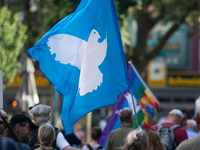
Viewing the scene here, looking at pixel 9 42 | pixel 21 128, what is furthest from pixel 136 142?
pixel 9 42

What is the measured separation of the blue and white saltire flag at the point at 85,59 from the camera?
4.61m

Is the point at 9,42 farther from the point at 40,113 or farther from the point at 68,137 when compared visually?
the point at 40,113

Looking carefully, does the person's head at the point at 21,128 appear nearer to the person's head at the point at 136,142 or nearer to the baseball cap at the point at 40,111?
the baseball cap at the point at 40,111

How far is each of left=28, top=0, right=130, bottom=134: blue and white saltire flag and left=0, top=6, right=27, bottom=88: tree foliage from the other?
1131 centimetres

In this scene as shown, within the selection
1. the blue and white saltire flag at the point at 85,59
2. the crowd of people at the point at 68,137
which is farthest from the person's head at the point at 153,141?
the blue and white saltire flag at the point at 85,59

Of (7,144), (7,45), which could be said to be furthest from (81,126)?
(7,144)

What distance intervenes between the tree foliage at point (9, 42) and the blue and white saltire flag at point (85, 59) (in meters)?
11.3

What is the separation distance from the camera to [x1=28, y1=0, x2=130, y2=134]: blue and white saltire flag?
15.1 ft

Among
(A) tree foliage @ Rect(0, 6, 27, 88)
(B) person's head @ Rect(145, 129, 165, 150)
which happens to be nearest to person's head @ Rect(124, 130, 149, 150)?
(B) person's head @ Rect(145, 129, 165, 150)

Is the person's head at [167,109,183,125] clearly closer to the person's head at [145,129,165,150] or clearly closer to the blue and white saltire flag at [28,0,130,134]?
the blue and white saltire flag at [28,0,130,134]

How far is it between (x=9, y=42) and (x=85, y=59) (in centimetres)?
1208

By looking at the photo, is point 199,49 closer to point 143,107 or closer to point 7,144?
point 143,107

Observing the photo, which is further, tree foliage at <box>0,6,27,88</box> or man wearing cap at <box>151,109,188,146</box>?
tree foliage at <box>0,6,27,88</box>

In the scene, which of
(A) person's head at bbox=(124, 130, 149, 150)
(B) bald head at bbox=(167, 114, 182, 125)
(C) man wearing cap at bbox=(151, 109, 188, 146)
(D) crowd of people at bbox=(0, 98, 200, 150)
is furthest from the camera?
(B) bald head at bbox=(167, 114, 182, 125)
